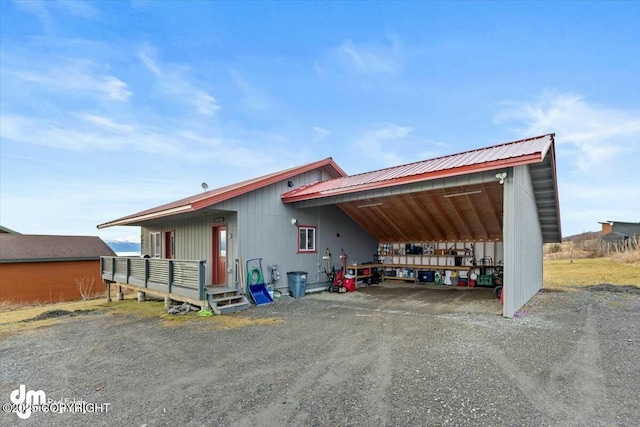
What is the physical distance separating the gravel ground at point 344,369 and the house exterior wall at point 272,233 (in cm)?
252

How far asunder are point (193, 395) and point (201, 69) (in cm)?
1259

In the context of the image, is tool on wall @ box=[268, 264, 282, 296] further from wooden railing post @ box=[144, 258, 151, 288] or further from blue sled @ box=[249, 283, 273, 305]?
wooden railing post @ box=[144, 258, 151, 288]

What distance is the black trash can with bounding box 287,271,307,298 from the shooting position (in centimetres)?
1017

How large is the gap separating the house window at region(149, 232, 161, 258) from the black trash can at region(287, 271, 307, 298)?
7718 mm

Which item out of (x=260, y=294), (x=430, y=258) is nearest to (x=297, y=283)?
(x=260, y=294)

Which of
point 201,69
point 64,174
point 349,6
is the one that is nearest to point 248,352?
point 349,6

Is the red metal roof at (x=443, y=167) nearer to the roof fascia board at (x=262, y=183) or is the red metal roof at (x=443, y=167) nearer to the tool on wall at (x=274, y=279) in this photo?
the roof fascia board at (x=262, y=183)

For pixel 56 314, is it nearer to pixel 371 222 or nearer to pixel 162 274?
pixel 162 274

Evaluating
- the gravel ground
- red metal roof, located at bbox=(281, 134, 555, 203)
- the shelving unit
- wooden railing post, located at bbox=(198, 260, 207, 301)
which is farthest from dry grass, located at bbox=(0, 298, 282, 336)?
the shelving unit

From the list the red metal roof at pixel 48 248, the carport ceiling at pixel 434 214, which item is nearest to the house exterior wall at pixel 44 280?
the red metal roof at pixel 48 248

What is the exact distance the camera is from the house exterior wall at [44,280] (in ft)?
50.2

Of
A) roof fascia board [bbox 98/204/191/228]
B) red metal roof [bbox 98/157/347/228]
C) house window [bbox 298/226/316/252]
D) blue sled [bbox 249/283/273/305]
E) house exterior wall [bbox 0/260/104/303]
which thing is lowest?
house exterior wall [bbox 0/260/104/303]

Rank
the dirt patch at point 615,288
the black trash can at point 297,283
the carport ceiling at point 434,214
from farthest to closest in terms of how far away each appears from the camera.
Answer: the dirt patch at point 615,288 < the black trash can at point 297,283 < the carport ceiling at point 434,214

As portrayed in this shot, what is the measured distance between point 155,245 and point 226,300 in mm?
8607
